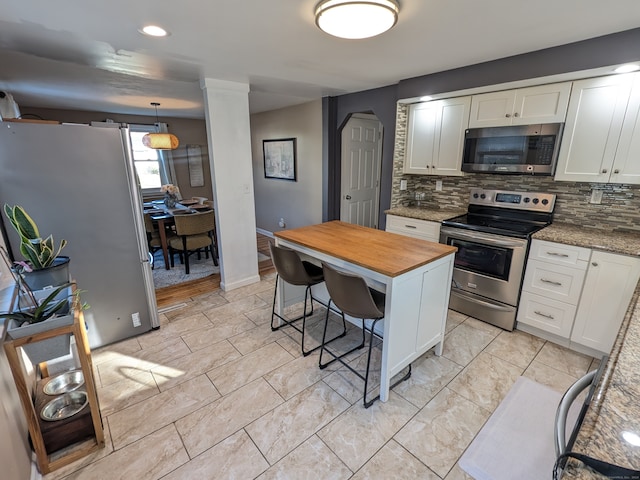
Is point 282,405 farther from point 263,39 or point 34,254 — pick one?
point 263,39

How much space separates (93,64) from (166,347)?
2.58 meters

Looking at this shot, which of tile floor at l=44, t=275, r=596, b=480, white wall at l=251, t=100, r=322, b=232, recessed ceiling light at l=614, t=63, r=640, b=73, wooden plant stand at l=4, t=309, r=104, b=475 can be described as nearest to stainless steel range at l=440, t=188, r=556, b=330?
tile floor at l=44, t=275, r=596, b=480

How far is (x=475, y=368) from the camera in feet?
7.47

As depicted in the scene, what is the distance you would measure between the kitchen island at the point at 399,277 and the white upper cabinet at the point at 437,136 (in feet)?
4.45

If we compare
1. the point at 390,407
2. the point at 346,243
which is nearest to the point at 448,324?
the point at 390,407

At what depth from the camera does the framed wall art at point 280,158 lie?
5.15 m

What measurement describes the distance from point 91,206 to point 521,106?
3.62 meters

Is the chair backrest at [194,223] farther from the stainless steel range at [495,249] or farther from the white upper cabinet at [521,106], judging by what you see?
the white upper cabinet at [521,106]

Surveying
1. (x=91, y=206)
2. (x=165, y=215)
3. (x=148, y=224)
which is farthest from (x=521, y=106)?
(x=148, y=224)

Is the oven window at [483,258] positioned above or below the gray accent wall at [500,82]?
below

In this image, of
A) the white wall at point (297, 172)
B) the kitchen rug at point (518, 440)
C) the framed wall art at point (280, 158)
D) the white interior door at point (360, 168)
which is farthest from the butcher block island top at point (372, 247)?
the framed wall art at point (280, 158)

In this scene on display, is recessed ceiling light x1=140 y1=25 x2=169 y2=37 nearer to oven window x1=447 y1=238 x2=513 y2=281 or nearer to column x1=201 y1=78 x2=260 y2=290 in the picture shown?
column x1=201 y1=78 x2=260 y2=290

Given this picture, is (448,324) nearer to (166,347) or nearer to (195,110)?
(166,347)

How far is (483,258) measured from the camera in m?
2.78
